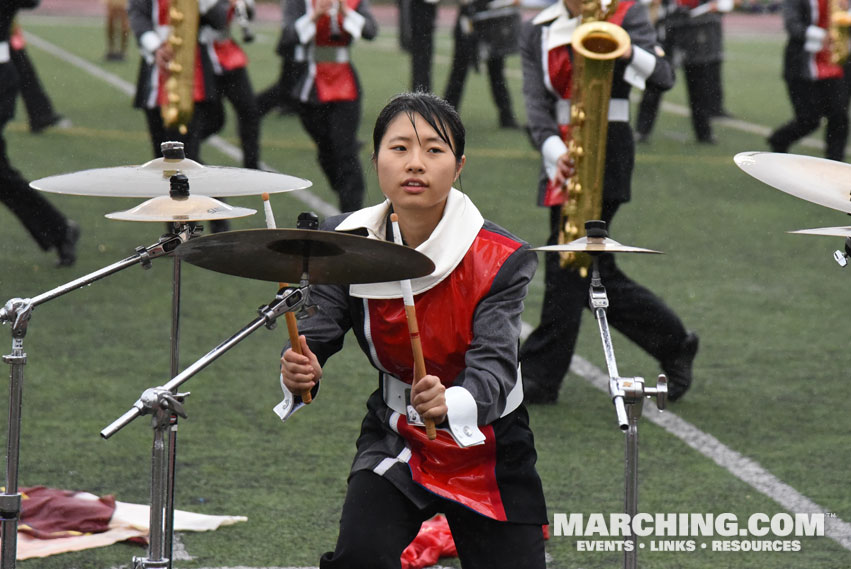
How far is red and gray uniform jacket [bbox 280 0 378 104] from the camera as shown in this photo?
791 cm

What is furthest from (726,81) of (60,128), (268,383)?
(268,383)

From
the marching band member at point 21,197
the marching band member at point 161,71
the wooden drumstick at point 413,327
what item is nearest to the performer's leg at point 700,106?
the marching band member at point 161,71

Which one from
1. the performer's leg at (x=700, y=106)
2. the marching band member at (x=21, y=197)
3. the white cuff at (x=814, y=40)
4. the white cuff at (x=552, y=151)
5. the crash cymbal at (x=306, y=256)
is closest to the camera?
the crash cymbal at (x=306, y=256)

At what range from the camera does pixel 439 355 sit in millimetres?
3133

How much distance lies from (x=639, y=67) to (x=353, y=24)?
3.08m

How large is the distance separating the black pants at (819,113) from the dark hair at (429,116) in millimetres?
7540

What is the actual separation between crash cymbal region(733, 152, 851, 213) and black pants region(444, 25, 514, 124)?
8.93m

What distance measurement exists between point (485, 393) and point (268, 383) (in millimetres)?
2951

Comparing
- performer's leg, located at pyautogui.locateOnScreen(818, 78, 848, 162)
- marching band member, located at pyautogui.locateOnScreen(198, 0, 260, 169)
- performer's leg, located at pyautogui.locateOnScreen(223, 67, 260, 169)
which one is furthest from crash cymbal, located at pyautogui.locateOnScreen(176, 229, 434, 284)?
performer's leg, located at pyautogui.locateOnScreen(818, 78, 848, 162)

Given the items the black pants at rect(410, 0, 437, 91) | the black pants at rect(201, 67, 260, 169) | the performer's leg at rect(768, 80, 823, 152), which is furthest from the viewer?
the black pants at rect(410, 0, 437, 91)

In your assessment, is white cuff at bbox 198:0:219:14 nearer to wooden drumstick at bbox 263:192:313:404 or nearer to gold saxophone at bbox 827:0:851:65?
gold saxophone at bbox 827:0:851:65

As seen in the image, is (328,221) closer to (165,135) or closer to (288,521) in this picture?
(288,521)

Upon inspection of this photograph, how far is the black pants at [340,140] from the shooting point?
7977mm

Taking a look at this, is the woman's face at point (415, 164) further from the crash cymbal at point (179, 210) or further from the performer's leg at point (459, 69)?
the performer's leg at point (459, 69)
